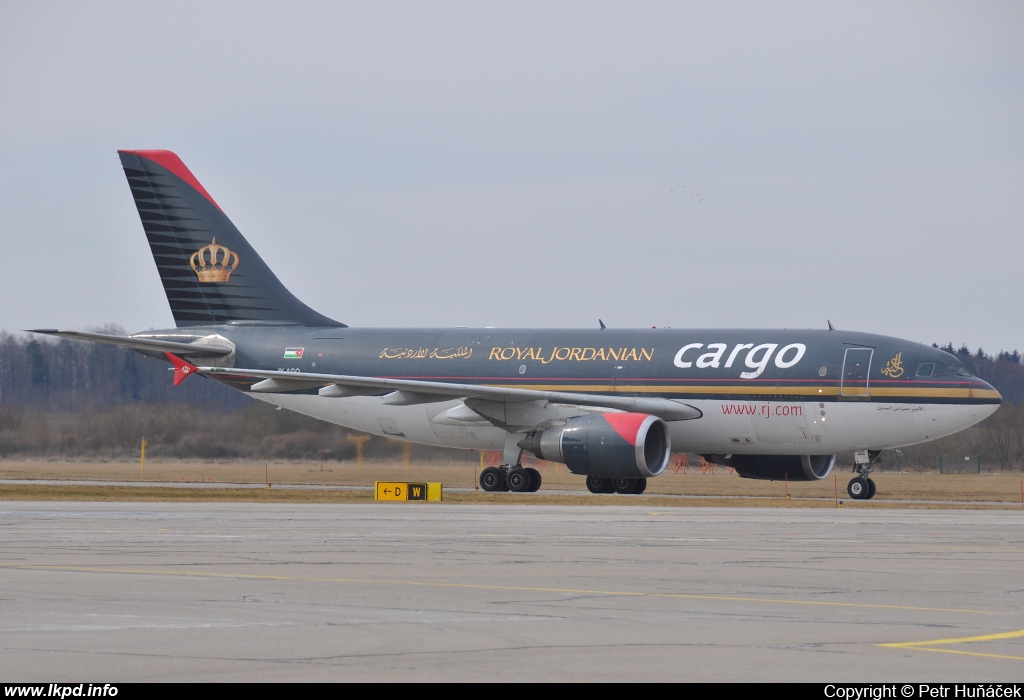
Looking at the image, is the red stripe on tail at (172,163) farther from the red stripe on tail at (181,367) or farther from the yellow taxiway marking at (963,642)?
the yellow taxiway marking at (963,642)

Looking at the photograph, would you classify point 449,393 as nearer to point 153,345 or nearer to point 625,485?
point 625,485

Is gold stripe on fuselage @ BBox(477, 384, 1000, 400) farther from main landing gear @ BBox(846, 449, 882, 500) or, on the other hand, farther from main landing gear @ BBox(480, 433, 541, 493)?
main landing gear @ BBox(480, 433, 541, 493)

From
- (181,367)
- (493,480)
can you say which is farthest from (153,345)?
(493,480)

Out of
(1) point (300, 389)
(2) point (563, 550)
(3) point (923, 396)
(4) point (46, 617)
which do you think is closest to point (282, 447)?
(1) point (300, 389)

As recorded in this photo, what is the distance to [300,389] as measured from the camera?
127 ft

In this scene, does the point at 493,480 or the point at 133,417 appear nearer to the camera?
the point at 493,480

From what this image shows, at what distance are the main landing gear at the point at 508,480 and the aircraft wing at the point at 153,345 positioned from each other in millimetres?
9244

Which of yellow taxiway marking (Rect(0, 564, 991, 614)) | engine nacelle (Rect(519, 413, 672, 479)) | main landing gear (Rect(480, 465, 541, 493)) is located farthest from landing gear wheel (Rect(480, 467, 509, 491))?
yellow taxiway marking (Rect(0, 564, 991, 614))

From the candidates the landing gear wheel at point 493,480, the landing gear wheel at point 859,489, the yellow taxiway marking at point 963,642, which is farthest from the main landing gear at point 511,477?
the yellow taxiway marking at point 963,642
